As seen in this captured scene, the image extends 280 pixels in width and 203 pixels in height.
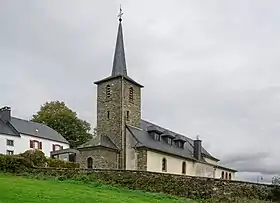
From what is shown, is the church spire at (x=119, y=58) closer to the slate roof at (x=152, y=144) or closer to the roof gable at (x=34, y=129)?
the slate roof at (x=152, y=144)

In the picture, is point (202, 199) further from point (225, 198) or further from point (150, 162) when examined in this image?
point (150, 162)

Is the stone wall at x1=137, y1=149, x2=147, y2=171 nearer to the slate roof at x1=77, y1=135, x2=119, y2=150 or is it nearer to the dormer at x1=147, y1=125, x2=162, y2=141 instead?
the slate roof at x1=77, y1=135, x2=119, y2=150

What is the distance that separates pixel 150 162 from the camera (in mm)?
41469

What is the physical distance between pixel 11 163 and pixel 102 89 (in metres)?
15.4

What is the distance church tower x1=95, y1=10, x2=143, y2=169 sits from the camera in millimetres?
42469

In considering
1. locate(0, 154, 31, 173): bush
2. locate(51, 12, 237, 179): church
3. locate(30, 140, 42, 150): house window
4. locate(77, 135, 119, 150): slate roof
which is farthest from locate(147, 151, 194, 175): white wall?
locate(30, 140, 42, 150): house window

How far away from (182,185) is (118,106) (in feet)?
57.3

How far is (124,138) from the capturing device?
42.3 m

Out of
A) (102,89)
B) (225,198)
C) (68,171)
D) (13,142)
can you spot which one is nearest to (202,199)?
(225,198)

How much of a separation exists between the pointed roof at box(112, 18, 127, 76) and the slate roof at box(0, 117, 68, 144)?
1726 cm

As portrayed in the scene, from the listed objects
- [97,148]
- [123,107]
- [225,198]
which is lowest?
[225,198]

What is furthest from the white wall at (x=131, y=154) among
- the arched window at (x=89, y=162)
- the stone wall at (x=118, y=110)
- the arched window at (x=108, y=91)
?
the arched window at (x=108, y=91)

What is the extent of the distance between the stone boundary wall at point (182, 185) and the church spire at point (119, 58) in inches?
705

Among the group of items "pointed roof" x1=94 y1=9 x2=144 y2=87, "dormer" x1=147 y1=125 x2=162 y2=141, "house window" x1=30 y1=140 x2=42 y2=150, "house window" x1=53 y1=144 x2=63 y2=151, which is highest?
"pointed roof" x1=94 y1=9 x2=144 y2=87
